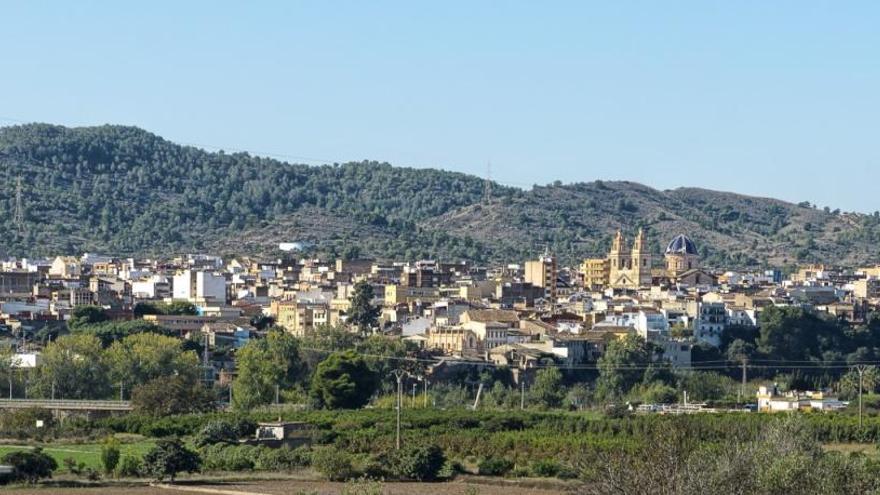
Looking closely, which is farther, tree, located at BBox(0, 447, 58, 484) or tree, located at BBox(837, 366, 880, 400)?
tree, located at BBox(837, 366, 880, 400)

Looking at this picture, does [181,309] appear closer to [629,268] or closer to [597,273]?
[629,268]

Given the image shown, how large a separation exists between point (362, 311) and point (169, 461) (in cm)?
5420

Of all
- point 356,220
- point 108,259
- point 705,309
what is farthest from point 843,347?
point 356,220

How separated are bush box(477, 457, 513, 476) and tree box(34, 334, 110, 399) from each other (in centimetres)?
2501

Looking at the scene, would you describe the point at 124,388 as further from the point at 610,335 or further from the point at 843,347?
the point at 843,347

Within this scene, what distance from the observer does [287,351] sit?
8069 centimetres

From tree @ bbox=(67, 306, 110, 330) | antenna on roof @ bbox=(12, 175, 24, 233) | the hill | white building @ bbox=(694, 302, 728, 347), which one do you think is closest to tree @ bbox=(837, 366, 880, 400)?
white building @ bbox=(694, 302, 728, 347)

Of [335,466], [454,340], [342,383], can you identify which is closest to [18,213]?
[454,340]

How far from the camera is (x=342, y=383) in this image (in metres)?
74.1

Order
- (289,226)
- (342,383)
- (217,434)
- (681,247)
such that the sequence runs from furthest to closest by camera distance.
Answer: (289,226)
(681,247)
(342,383)
(217,434)

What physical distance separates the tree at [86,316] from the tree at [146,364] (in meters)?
17.0

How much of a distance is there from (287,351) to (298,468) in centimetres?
2824

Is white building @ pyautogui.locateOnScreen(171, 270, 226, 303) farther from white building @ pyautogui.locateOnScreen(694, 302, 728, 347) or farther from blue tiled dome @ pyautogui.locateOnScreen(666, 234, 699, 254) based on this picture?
blue tiled dome @ pyautogui.locateOnScreen(666, 234, 699, 254)

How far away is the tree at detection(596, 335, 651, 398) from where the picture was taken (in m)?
84.5
